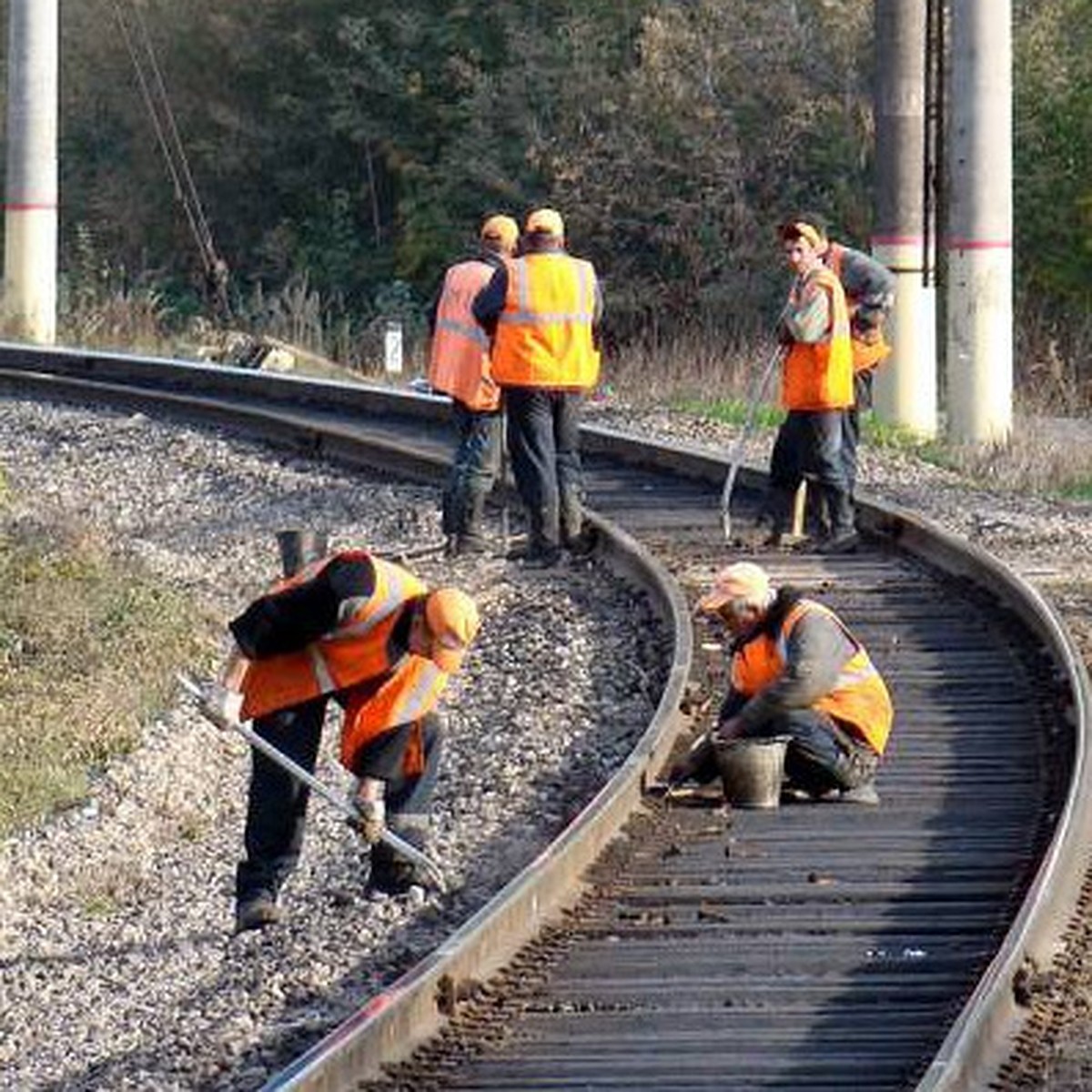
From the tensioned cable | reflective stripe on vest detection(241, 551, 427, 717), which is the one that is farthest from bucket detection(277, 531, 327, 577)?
the tensioned cable

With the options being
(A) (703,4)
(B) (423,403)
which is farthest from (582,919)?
(A) (703,4)

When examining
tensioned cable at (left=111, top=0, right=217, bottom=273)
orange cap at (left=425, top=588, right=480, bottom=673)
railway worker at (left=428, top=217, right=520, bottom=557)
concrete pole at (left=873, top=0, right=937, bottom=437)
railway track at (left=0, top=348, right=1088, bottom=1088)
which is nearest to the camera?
railway track at (left=0, top=348, right=1088, bottom=1088)

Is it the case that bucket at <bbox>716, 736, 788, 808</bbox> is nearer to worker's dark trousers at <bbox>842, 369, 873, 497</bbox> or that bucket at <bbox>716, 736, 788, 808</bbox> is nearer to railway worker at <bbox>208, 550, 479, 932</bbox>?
railway worker at <bbox>208, 550, 479, 932</bbox>

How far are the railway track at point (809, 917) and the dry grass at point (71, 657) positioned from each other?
2.40 meters

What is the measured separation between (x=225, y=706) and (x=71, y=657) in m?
5.58

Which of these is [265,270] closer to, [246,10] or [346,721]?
[246,10]

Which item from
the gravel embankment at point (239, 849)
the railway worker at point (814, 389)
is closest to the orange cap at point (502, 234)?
the railway worker at point (814, 389)

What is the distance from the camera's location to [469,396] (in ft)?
57.2

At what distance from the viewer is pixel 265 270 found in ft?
153

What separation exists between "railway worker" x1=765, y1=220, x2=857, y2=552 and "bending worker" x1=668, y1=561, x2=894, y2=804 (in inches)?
183

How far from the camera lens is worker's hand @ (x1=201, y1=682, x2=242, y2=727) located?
33.6ft

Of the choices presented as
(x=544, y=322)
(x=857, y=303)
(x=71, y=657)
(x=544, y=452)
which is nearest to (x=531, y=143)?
(x=857, y=303)

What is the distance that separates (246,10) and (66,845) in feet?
115

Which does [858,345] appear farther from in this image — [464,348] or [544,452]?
[464,348]
